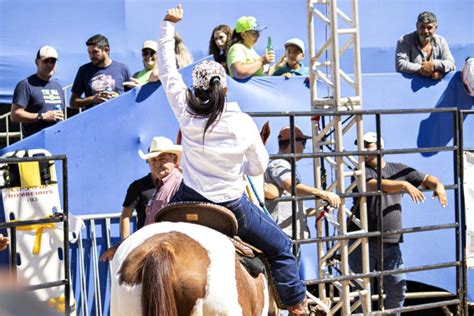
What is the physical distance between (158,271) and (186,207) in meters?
0.75

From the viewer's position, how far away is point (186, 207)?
4469 mm

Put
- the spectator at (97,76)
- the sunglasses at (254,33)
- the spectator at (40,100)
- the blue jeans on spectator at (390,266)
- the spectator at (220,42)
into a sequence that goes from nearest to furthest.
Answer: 1. the blue jeans on spectator at (390,266)
2. the spectator at (40,100)
3. the spectator at (97,76)
4. the sunglasses at (254,33)
5. the spectator at (220,42)

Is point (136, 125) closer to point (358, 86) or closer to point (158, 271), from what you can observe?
point (358, 86)

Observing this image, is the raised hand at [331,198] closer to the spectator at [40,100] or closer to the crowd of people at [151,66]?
the crowd of people at [151,66]

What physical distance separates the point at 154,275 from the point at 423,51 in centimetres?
618

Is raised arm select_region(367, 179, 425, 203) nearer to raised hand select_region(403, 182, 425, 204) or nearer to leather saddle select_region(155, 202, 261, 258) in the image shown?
raised hand select_region(403, 182, 425, 204)

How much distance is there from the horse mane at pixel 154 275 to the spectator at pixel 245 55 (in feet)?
14.3

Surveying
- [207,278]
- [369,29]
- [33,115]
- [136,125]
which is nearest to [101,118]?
[136,125]

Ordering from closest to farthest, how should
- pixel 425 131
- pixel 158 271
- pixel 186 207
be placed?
pixel 158 271, pixel 186 207, pixel 425 131

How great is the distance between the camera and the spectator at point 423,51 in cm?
891

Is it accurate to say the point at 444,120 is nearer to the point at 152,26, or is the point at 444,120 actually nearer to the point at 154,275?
the point at 152,26

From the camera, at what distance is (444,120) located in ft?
28.8

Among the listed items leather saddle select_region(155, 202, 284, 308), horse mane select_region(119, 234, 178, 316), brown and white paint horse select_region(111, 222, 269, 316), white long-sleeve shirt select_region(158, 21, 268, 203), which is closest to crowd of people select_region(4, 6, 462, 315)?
white long-sleeve shirt select_region(158, 21, 268, 203)

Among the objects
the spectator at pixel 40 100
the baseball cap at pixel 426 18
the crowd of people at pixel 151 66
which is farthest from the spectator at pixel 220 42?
the baseball cap at pixel 426 18
